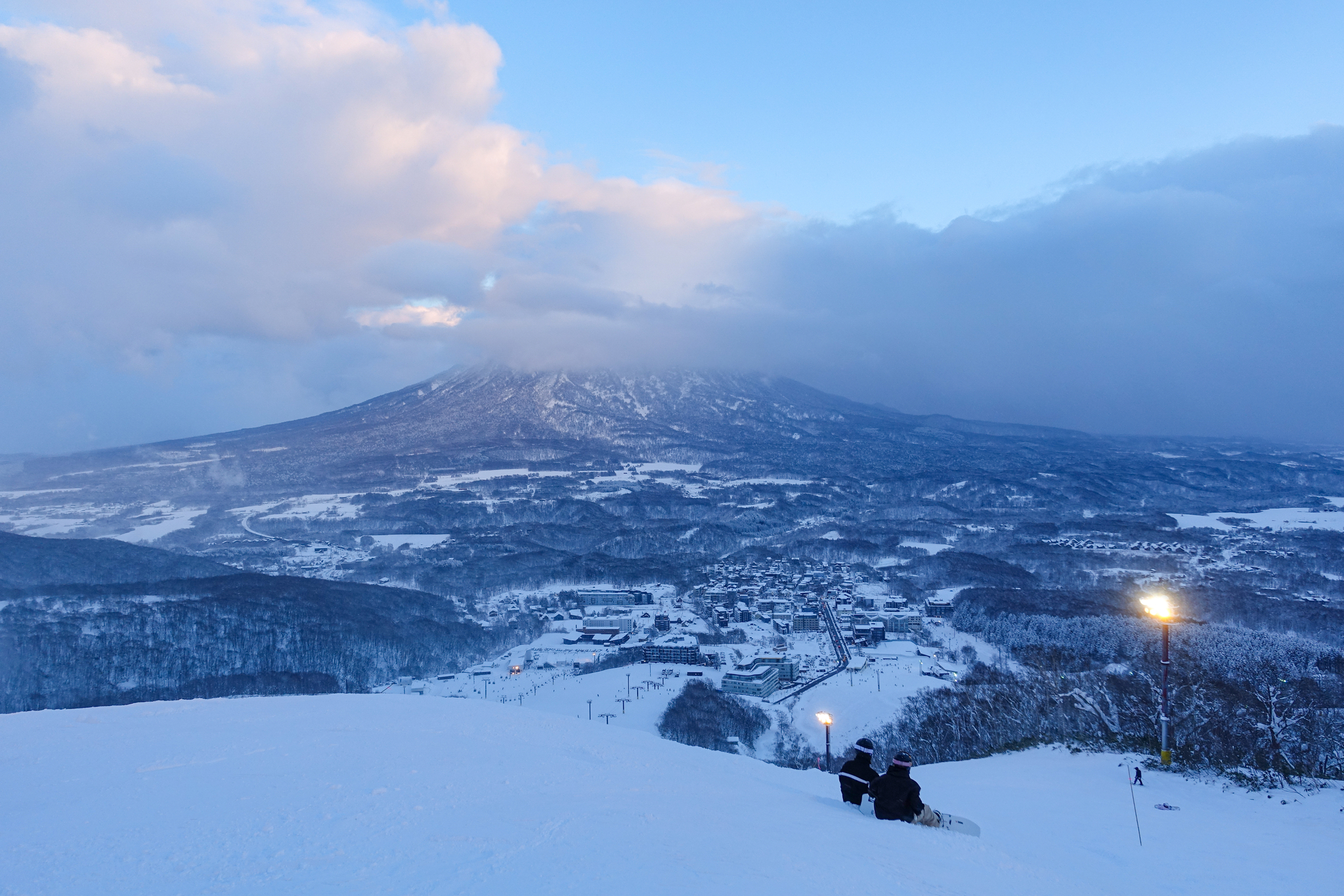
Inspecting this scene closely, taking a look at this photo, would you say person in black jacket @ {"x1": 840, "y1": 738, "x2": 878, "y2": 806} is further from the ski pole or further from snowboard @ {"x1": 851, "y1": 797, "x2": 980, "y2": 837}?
the ski pole

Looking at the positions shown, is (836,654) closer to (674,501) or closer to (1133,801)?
(1133,801)

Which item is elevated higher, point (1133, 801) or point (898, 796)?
point (898, 796)

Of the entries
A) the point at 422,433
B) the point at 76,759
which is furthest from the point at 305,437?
the point at 76,759

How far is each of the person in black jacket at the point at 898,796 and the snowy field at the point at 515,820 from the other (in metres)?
0.35

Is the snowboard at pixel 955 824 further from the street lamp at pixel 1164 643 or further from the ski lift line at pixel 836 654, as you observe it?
the ski lift line at pixel 836 654

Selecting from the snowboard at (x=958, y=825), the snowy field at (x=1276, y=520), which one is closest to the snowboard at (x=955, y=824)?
the snowboard at (x=958, y=825)

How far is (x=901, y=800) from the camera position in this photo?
22.3ft

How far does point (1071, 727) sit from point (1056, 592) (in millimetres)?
45036

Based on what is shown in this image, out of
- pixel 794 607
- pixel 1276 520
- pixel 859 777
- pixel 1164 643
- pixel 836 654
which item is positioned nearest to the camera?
pixel 859 777

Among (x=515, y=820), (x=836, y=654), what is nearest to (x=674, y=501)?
(x=836, y=654)

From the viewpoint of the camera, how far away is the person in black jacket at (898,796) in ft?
22.2

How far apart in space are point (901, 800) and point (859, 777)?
2.02ft

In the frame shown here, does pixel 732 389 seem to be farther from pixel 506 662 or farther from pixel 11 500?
pixel 506 662

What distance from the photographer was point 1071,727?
16766 millimetres
